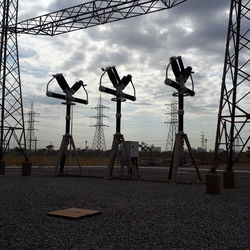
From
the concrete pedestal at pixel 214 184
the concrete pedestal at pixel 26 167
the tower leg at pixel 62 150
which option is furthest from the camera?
the concrete pedestal at pixel 26 167

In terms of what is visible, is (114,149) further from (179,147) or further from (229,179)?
(229,179)

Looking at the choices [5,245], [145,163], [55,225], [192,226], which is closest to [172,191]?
[192,226]

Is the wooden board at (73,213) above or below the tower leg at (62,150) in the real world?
below

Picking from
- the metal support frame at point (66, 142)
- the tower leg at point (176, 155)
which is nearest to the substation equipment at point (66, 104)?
the metal support frame at point (66, 142)

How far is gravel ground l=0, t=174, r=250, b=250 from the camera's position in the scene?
17.2 feet

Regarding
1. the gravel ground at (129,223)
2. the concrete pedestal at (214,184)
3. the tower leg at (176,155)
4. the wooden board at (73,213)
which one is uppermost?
the tower leg at (176,155)

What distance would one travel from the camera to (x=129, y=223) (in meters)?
6.64

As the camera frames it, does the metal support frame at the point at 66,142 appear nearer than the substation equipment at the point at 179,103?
No

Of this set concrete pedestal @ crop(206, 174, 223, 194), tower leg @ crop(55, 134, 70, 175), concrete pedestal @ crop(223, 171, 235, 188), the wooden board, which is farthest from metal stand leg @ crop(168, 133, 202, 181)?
the wooden board

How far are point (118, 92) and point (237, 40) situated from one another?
6.32 m

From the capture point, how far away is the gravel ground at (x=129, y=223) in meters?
5.23

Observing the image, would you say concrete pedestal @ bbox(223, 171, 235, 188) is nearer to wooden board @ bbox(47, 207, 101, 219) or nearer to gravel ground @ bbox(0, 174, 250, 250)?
gravel ground @ bbox(0, 174, 250, 250)

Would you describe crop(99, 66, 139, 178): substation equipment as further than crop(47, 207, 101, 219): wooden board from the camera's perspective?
Yes

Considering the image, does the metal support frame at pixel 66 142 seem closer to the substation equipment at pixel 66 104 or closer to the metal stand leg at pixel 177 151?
the substation equipment at pixel 66 104
